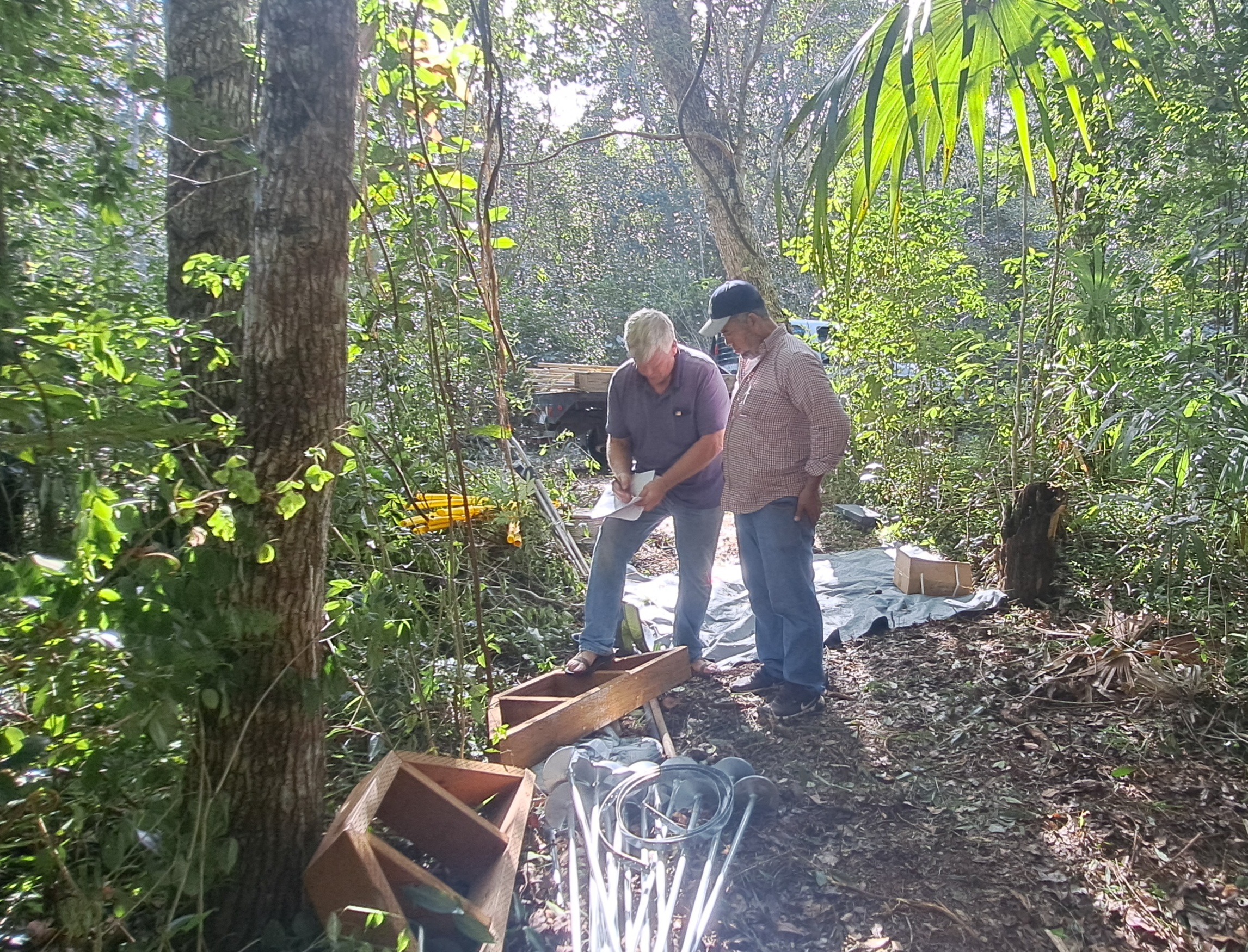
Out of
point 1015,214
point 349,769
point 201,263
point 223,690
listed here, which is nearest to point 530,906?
point 349,769

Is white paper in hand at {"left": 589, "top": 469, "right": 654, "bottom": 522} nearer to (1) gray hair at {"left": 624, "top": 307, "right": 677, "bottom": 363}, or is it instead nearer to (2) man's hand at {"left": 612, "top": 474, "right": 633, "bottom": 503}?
(2) man's hand at {"left": 612, "top": 474, "right": 633, "bottom": 503}

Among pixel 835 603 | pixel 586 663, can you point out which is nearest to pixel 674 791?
pixel 586 663

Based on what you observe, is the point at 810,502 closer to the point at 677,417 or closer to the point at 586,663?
the point at 677,417

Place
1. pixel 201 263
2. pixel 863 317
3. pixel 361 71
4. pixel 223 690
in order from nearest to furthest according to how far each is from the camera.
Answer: pixel 223 690 < pixel 201 263 < pixel 361 71 < pixel 863 317

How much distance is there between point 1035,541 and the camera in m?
4.02

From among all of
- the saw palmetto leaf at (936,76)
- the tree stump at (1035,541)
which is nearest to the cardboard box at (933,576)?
the tree stump at (1035,541)

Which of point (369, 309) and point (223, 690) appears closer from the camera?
point (223, 690)

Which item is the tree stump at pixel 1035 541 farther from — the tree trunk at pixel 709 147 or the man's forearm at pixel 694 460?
the tree trunk at pixel 709 147

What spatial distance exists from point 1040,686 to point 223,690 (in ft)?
9.99

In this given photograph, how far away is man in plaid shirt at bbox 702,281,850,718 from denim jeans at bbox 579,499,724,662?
0.28 meters

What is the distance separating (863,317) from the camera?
5.48 metres

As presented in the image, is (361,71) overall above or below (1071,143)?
below

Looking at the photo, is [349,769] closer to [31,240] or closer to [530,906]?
[530,906]

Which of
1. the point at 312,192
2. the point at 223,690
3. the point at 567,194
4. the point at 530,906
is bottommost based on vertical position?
the point at 530,906
